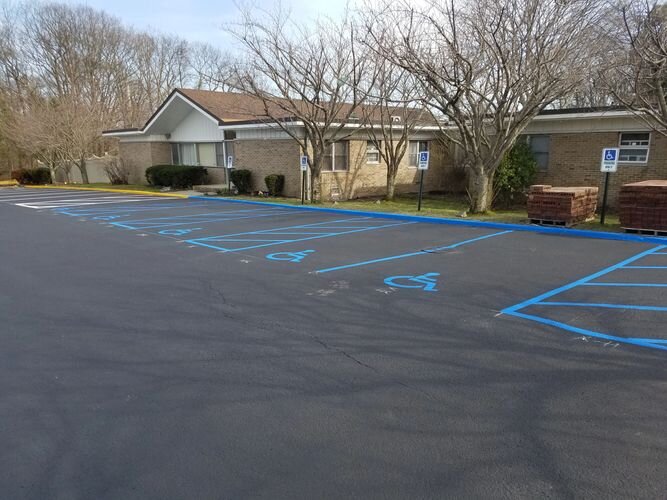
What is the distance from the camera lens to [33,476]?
2799 millimetres

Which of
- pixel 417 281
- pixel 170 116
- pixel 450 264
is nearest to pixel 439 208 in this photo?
pixel 450 264

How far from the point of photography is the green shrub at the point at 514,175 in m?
16.5

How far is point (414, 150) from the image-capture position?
74.0ft

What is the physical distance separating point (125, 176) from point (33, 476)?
99.3ft

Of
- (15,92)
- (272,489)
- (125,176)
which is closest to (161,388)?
(272,489)

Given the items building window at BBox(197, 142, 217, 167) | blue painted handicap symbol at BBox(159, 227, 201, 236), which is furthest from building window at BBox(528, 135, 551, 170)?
building window at BBox(197, 142, 217, 167)

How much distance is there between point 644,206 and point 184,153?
23.1 metres

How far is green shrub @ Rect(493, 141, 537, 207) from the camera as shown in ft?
54.1

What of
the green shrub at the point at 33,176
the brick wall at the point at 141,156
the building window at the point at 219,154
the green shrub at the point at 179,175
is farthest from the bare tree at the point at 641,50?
the green shrub at the point at 33,176

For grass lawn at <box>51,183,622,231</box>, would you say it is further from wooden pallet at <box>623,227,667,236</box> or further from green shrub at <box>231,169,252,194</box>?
green shrub at <box>231,169,252,194</box>

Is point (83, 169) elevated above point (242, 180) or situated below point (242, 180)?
above

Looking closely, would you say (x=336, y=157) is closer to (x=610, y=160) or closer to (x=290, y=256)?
(x=610, y=160)

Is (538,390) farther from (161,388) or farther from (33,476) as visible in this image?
(33,476)

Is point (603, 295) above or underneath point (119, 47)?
underneath
